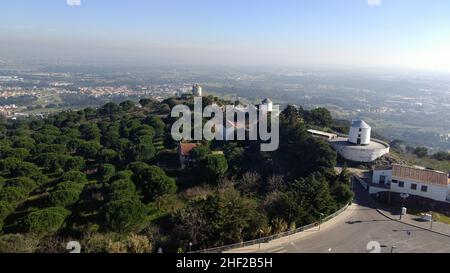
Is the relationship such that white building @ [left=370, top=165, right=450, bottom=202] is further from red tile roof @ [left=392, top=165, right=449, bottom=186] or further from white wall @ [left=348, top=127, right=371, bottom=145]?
white wall @ [left=348, top=127, right=371, bottom=145]

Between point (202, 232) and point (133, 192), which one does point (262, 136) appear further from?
point (202, 232)

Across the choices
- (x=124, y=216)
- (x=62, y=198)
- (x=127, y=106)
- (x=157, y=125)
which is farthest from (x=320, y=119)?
(x=127, y=106)

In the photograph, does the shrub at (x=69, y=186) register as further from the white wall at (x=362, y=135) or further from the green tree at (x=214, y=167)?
the white wall at (x=362, y=135)

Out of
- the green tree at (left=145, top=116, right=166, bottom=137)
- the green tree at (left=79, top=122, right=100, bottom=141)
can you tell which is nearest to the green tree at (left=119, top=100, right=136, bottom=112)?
the green tree at (left=79, top=122, right=100, bottom=141)

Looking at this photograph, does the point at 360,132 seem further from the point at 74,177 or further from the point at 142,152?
the point at 74,177

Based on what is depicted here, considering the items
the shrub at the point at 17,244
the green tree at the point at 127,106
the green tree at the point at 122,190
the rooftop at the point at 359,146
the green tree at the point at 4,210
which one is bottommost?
the green tree at the point at 4,210

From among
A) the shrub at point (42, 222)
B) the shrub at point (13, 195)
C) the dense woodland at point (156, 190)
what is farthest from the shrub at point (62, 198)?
the shrub at point (42, 222)
